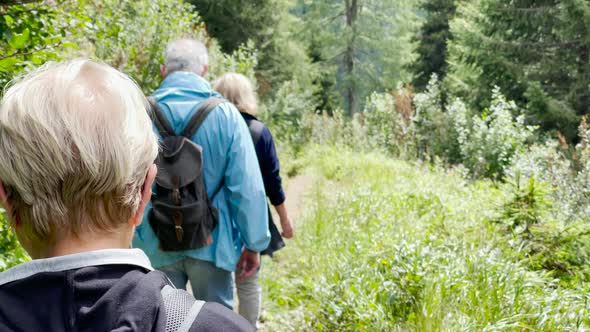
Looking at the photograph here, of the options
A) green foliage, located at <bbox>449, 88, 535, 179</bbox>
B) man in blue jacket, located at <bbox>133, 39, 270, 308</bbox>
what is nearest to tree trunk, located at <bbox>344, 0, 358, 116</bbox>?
green foliage, located at <bbox>449, 88, 535, 179</bbox>

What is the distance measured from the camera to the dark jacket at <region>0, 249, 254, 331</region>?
2.76 ft

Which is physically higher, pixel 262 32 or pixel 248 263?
pixel 248 263

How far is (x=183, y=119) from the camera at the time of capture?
254 cm

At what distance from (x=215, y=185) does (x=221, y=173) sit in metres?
0.07

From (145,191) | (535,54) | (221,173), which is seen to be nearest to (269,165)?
(221,173)

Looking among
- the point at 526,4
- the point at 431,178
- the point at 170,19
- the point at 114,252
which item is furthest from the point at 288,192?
the point at 114,252

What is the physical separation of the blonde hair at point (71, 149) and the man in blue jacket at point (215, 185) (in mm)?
1537

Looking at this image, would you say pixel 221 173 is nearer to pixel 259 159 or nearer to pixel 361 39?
pixel 259 159

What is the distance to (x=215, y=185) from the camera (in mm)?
2625

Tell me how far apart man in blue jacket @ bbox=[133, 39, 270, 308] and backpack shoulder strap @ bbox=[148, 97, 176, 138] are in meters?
0.04

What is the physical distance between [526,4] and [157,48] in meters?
9.10

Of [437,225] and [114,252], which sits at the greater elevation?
[114,252]

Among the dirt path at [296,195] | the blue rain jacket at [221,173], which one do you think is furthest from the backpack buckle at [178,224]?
the dirt path at [296,195]

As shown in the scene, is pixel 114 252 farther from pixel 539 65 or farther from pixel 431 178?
pixel 539 65
